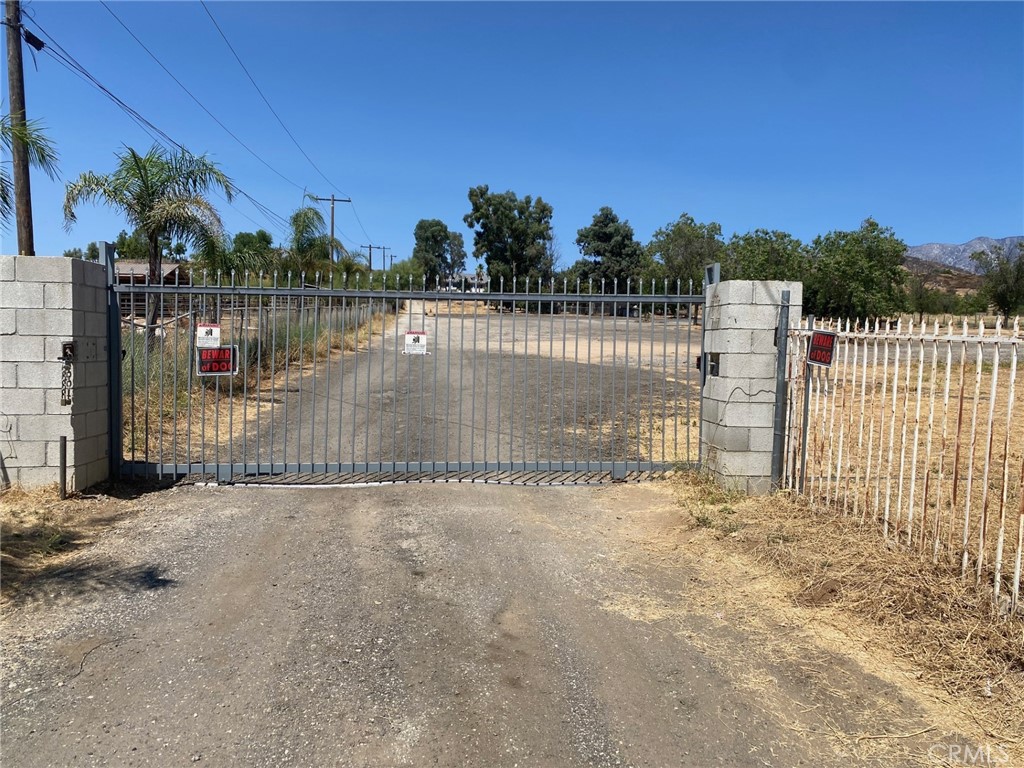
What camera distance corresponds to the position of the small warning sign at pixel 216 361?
739cm

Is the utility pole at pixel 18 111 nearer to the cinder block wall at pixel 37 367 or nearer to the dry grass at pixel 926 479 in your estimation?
the cinder block wall at pixel 37 367

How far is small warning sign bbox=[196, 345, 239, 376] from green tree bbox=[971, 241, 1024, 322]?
159ft

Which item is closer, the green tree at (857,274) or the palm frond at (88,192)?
the palm frond at (88,192)

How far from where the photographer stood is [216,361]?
24.5ft

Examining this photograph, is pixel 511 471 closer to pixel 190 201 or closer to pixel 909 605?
pixel 909 605

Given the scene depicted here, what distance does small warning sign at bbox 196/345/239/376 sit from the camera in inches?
291

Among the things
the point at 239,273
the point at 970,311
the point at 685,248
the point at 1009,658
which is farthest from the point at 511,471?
the point at 970,311

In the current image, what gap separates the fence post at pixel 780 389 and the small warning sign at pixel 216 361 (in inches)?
224

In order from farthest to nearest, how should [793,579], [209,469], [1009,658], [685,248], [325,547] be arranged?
[685,248]
[209,469]
[325,547]
[793,579]
[1009,658]

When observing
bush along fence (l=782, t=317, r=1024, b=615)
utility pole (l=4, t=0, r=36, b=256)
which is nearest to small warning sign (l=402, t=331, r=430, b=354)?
bush along fence (l=782, t=317, r=1024, b=615)

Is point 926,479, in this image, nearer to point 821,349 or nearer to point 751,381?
point 821,349

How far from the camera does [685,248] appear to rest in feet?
158

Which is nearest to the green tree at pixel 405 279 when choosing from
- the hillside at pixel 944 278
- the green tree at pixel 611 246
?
the green tree at pixel 611 246

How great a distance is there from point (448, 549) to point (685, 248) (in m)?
45.5
